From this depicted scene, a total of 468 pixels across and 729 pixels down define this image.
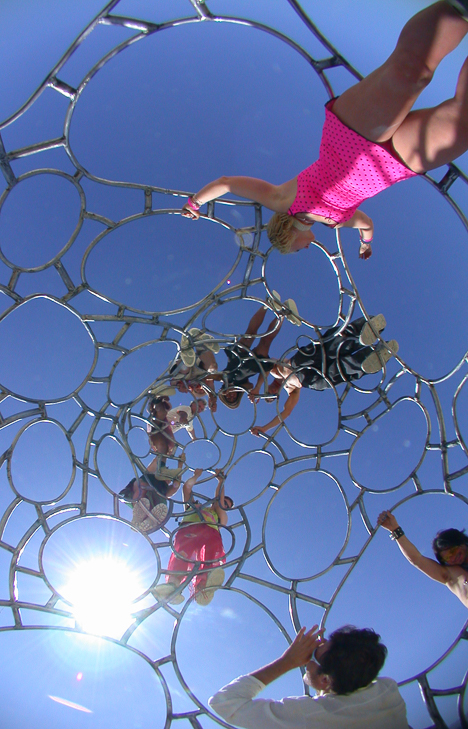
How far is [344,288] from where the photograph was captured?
3.11m

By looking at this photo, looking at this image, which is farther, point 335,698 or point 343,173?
point 343,173

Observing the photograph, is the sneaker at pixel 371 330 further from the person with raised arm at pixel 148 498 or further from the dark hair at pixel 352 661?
the dark hair at pixel 352 661

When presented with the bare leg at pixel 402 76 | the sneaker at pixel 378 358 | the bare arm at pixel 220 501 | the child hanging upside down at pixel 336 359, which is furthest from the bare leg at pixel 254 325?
the bare leg at pixel 402 76

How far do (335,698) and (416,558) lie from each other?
149 cm

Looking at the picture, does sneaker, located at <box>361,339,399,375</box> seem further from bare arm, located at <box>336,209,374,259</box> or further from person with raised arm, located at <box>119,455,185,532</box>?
person with raised arm, located at <box>119,455,185,532</box>

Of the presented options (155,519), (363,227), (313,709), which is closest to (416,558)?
(313,709)

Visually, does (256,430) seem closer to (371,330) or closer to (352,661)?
(371,330)

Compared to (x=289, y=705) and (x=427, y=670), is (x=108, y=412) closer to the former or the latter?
(x=289, y=705)

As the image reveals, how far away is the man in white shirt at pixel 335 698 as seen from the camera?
1.63 m

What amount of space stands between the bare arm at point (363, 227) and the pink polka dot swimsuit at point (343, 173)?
239mm

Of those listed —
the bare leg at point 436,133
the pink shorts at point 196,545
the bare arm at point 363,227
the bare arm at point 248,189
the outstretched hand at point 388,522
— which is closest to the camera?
the bare leg at point 436,133

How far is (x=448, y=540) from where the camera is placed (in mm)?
2760

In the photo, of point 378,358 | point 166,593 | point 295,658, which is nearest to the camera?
point 295,658

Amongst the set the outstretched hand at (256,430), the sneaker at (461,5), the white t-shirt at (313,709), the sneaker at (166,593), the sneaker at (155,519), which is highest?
the outstretched hand at (256,430)
